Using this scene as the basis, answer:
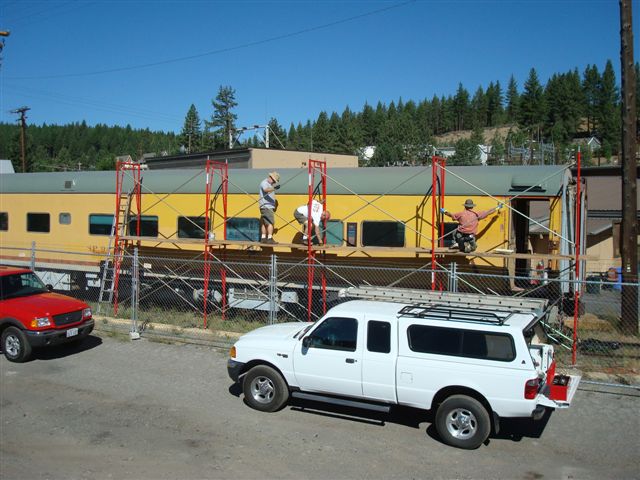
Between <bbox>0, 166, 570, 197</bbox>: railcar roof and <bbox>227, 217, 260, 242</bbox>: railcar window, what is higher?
<bbox>0, 166, 570, 197</bbox>: railcar roof

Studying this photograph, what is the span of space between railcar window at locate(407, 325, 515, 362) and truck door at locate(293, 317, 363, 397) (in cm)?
78

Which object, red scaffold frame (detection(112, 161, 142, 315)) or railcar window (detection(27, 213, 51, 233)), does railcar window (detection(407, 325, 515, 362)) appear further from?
railcar window (detection(27, 213, 51, 233))

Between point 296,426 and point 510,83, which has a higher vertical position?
point 510,83

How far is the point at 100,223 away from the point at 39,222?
8.51 feet

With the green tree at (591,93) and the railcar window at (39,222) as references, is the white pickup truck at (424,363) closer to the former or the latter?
the railcar window at (39,222)

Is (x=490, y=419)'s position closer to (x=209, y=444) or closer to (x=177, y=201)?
(x=209, y=444)

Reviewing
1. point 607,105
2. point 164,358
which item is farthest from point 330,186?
point 607,105

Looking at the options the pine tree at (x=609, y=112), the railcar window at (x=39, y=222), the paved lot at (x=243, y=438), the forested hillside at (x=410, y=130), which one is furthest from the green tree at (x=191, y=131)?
the paved lot at (x=243, y=438)

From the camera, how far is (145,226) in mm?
15578

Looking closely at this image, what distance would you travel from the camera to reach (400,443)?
7.25 m

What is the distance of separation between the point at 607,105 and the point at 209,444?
4863 inches

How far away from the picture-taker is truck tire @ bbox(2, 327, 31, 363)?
419 inches

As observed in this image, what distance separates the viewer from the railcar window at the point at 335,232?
13195 mm

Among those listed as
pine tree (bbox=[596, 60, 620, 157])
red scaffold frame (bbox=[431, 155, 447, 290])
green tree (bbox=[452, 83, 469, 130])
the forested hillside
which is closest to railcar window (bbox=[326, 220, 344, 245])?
red scaffold frame (bbox=[431, 155, 447, 290])
